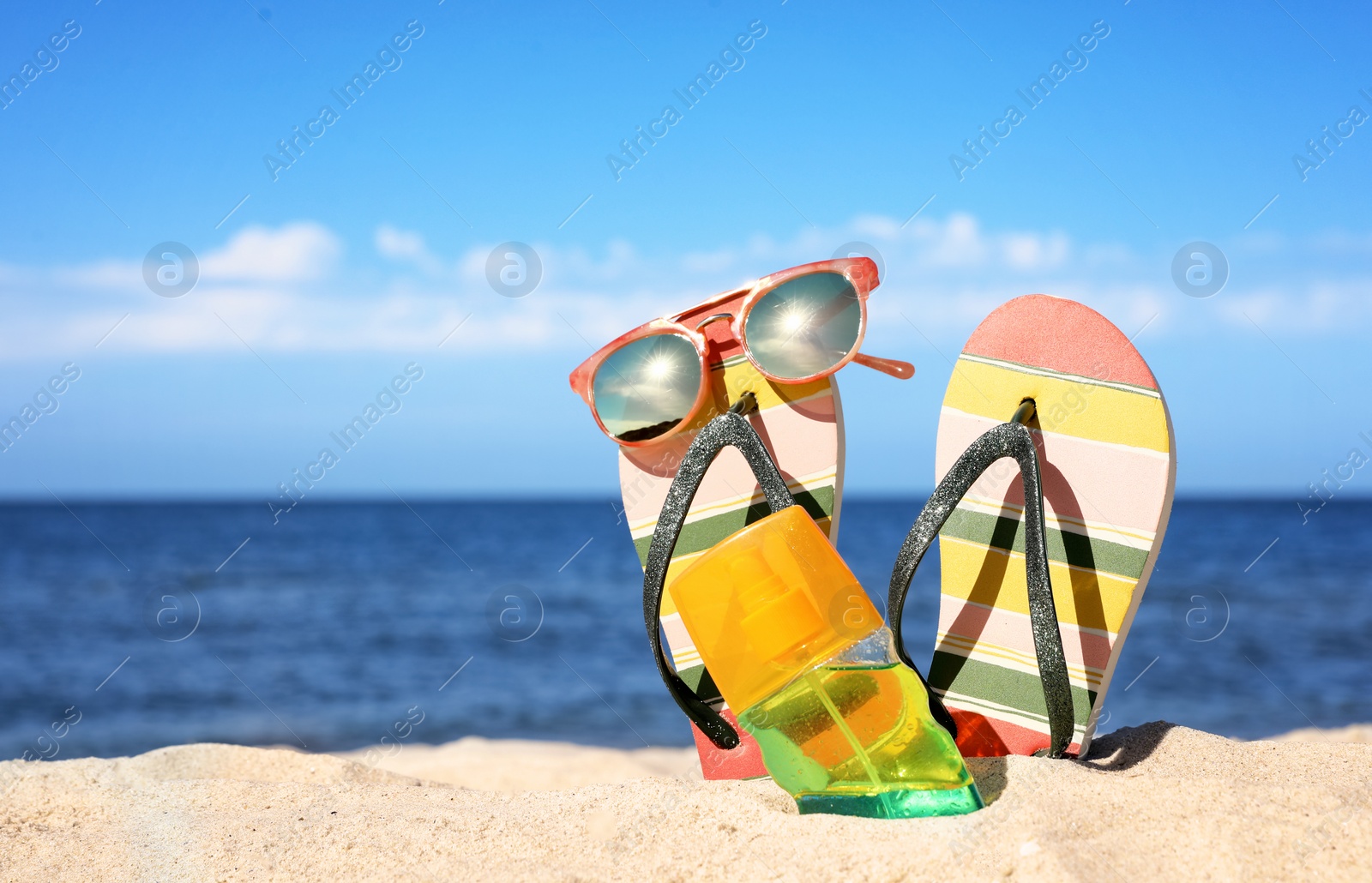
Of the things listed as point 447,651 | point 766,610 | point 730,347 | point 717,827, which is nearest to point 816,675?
point 766,610

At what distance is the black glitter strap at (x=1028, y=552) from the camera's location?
2.22 metres

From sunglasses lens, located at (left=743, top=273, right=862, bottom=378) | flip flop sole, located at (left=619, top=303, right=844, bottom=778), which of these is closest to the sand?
flip flop sole, located at (left=619, top=303, right=844, bottom=778)

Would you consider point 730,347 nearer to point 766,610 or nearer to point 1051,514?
point 1051,514

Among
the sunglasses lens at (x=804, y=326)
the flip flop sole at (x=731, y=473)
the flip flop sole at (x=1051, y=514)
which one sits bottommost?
the flip flop sole at (x=1051, y=514)

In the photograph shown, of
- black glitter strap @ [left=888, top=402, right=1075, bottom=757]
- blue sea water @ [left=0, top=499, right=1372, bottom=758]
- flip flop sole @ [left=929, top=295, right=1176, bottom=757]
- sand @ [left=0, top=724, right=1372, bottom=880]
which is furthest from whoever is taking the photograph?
blue sea water @ [left=0, top=499, right=1372, bottom=758]

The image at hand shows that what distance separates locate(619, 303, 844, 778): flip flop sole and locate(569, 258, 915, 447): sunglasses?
60 millimetres

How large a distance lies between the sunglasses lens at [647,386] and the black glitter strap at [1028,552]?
854 mm

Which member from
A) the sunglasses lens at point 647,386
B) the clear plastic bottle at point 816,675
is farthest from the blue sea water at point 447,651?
the sunglasses lens at point 647,386

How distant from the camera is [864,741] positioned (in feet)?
6.42

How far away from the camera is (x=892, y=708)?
1970 mm

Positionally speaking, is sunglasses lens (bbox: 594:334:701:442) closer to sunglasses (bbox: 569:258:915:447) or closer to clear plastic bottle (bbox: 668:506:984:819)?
sunglasses (bbox: 569:258:915:447)

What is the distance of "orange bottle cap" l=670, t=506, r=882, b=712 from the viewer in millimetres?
1892

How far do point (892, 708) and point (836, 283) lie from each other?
1.24m

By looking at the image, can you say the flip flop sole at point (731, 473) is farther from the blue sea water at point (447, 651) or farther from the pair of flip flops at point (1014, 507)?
the blue sea water at point (447, 651)
